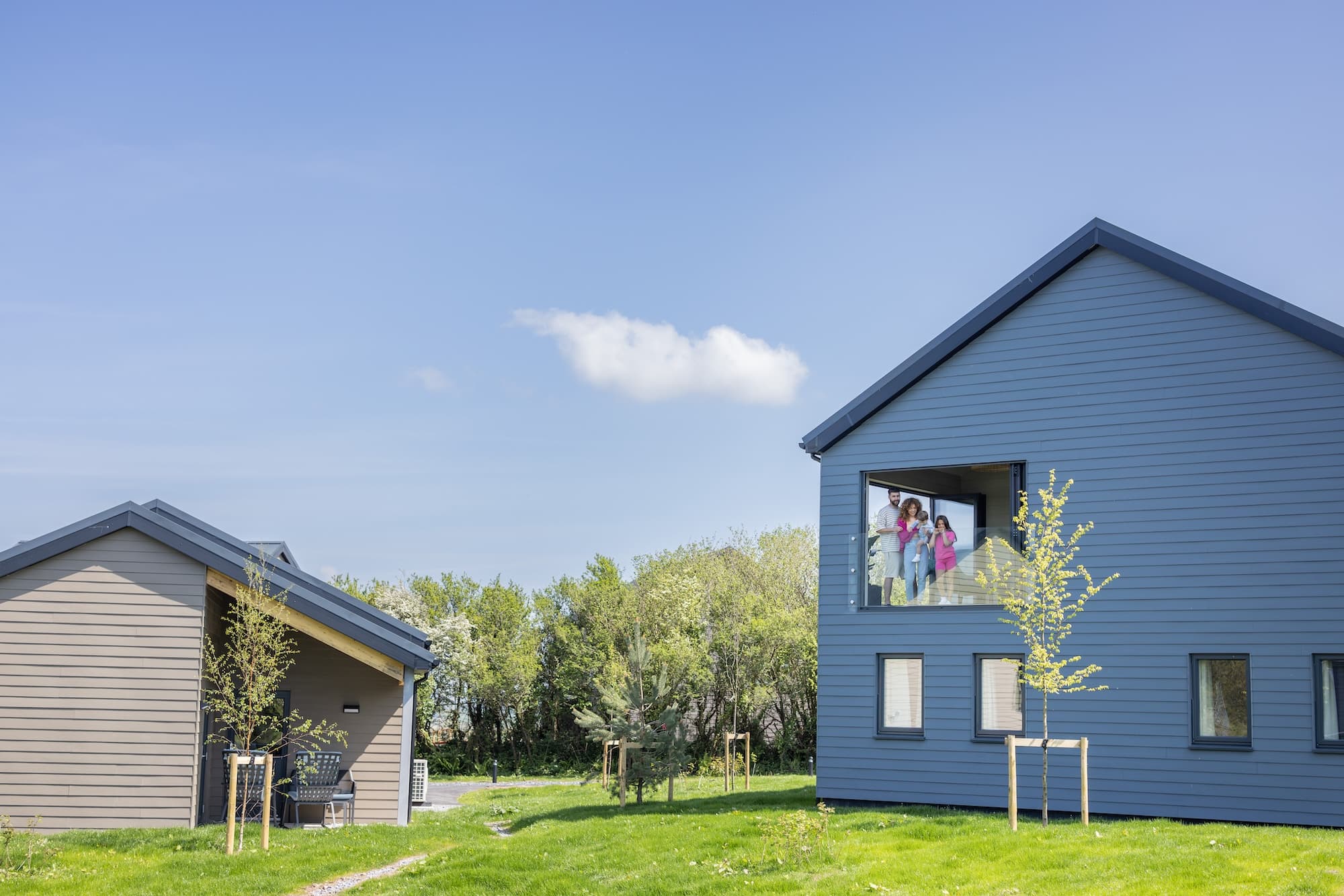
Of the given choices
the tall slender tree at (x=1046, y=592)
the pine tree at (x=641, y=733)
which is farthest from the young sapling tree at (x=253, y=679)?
the tall slender tree at (x=1046, y=592)

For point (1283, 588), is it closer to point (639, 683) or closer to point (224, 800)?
point (639, 683)

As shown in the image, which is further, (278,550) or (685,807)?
(278,550)

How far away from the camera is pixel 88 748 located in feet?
52.4

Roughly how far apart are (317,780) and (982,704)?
32.3ft

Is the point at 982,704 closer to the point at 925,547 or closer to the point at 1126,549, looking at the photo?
the point at 925,547

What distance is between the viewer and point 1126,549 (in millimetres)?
16047

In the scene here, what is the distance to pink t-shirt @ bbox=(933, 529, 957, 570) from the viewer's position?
1755cm

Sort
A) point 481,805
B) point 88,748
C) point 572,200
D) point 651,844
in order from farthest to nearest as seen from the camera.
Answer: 1. point 572,200
2. point 481,805
3. point 88,748
4. point 651,844

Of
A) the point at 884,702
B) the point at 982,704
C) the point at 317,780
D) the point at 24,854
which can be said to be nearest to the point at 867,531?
the point at 884,702

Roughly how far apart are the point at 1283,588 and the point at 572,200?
15.9 m

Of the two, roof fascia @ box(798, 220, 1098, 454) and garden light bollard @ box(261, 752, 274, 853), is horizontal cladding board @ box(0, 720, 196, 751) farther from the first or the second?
roof fascia @ box(798, 220, 1098, 454)

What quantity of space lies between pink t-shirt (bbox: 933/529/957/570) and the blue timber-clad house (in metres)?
0.12

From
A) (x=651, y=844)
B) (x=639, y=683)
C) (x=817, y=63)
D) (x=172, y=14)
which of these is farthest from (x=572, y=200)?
(x=651, y=844)

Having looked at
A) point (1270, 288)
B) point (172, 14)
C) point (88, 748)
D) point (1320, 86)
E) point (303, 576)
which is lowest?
point (88, 748)
